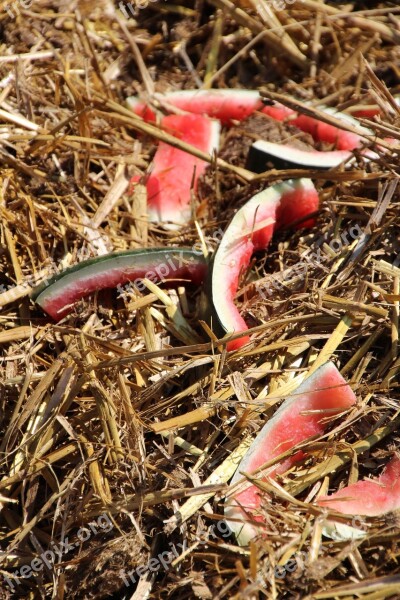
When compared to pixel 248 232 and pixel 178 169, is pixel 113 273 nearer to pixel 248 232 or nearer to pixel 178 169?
pixel 248 232

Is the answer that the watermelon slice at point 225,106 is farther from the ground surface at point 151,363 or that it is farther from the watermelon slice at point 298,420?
the watermelon slice at point 298,420

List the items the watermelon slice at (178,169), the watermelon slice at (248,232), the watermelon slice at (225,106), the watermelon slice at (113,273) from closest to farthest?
the watermelon slice at (248,232) < the watermelon slice at (113,273) < the watermelon slice at (178,169) < the watermelon slice at (225,106)

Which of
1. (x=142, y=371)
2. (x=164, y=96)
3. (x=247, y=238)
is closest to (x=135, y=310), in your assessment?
(x=142, y=371)

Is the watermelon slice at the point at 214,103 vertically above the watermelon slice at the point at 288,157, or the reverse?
the watermelon slice at the point at 214,103

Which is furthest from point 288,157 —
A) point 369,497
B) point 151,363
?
point 369,497

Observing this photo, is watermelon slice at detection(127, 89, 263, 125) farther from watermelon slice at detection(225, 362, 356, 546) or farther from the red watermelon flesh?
the red watermelon flesh

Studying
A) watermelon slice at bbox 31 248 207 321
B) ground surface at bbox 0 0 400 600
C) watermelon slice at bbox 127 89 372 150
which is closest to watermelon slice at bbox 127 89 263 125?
watermelon slice at bbox 127 89 372 150

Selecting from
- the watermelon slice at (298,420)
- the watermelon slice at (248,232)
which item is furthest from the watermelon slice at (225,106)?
the watermelon slice at (298,420)
